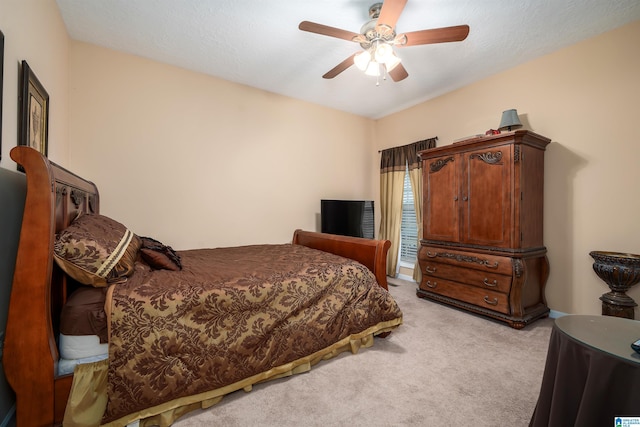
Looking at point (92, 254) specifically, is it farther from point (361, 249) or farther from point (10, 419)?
point (361, 249)

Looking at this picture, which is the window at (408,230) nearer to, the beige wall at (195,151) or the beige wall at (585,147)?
the beige wall at (195,151)

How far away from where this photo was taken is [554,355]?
1047mm

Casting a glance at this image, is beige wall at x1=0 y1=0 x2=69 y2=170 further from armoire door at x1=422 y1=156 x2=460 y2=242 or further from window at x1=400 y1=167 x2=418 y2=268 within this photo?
window at x1=400 y1=167 x2=418 y2=268

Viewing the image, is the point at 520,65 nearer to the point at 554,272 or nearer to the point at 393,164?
the point at 393,164

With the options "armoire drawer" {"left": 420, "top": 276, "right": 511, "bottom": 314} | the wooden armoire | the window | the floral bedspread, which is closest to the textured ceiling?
the wooden armoire

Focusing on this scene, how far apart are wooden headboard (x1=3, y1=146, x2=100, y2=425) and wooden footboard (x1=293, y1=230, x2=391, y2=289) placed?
6.48ft

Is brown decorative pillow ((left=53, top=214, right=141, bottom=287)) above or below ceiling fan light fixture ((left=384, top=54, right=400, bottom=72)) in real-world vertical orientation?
below

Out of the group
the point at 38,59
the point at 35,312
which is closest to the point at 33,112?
the point at 38,59

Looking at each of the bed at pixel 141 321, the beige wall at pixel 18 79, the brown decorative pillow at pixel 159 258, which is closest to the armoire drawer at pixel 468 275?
the bed at pixel 141 321

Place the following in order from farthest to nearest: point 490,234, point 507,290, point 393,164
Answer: point 393,164
point 490,234
point 507,290

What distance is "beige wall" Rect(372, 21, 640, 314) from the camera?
7.98 feet

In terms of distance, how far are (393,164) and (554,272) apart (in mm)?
2489

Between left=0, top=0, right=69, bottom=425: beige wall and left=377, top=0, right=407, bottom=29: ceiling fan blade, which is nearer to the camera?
left=0, top=0, right=69, bottom=425: beige wall

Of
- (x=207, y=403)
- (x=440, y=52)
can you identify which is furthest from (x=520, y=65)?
(x=207, y=403)
